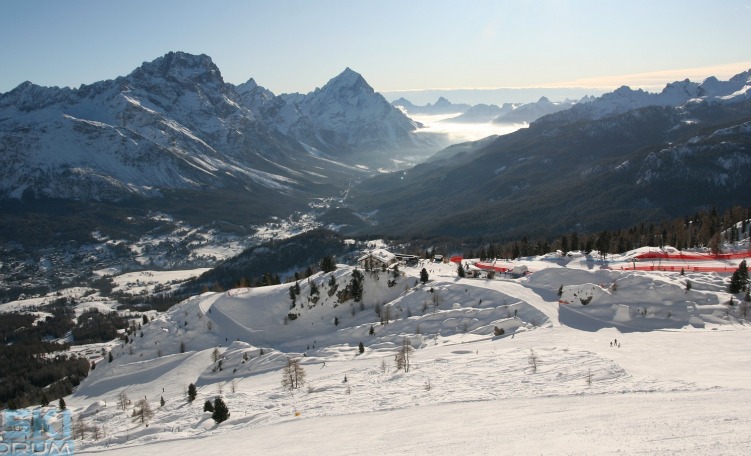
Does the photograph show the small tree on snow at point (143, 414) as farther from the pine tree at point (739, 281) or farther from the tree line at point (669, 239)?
the tree line at point (669, 239)

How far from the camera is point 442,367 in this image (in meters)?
64.4

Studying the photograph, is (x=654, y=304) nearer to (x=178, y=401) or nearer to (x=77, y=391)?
(x=178, y=401)

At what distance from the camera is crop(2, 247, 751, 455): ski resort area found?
132ft

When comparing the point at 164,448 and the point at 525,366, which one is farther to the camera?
the point at 525,366

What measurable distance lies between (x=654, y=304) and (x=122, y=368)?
96391mm

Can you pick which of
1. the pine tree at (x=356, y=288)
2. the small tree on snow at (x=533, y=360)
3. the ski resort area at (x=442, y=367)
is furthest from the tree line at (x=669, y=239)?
the small tree on snow at (x=533, y=360)

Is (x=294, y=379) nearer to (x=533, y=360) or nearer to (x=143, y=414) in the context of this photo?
(x=143, y=414)

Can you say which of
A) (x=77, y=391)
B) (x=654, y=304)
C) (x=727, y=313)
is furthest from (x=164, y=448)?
(x=727, y=313)

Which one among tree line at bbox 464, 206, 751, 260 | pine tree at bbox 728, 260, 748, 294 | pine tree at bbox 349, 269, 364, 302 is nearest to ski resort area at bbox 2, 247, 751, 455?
pine tree at bbox 349, 269, 364, 302

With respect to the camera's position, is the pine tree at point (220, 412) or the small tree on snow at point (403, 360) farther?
the small tree on snow at point (403, 360)

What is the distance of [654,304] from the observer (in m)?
80.6

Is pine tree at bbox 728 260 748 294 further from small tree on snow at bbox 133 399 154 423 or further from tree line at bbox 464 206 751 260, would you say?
small tree on snow at bbox 133 399 154 423

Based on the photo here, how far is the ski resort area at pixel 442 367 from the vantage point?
40.1 m

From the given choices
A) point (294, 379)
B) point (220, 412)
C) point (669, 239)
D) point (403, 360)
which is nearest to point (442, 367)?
point (403, 360)
